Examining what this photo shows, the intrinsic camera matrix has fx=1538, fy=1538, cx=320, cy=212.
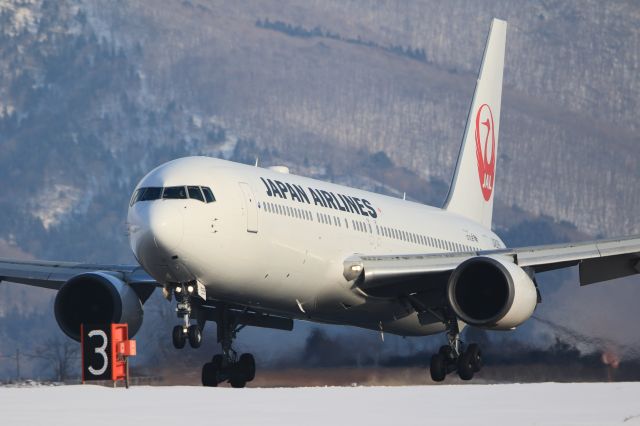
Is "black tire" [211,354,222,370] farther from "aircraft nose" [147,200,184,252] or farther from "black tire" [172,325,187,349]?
"aircraft nose" [147,200,184,252]

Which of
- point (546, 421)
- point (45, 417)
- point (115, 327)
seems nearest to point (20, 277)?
point (115, 327)

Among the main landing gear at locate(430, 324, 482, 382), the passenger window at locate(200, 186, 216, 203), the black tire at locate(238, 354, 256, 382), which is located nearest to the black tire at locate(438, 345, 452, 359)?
the main landing gear at locate(430, 324, 482, 382)

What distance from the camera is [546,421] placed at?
23.5 meters

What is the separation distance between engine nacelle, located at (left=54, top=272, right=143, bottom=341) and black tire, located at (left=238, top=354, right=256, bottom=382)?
2.74m

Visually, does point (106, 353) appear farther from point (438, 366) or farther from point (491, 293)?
point (491, 293)

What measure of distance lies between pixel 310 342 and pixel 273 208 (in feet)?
34.1

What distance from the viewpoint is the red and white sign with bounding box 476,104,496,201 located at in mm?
51156

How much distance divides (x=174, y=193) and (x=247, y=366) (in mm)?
7540

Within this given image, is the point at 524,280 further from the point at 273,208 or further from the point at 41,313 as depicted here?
the point at 41,313

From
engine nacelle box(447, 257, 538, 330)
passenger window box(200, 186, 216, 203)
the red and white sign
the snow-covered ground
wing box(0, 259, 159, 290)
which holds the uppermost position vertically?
the red and white sign

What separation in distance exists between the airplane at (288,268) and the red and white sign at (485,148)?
8.77 metres

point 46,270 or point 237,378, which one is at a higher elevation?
point 46,270

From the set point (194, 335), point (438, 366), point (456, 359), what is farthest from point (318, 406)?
point (438, 366)

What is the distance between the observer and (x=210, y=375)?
38.0 metres
